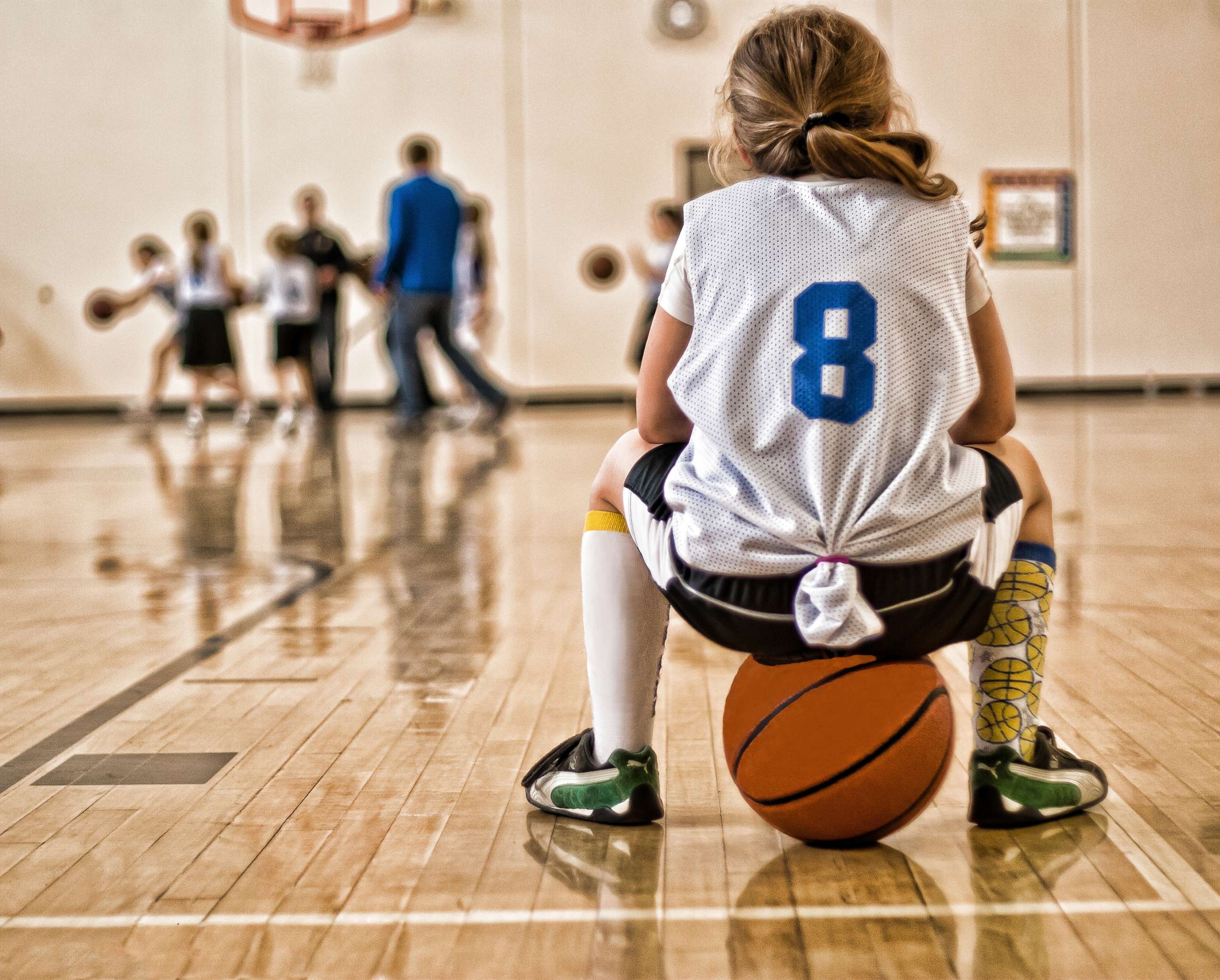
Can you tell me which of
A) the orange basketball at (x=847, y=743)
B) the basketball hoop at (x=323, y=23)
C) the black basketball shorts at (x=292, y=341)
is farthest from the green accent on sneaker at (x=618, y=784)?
the basketball hoop at (x=323, y=23)

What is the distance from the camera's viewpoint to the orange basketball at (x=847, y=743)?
5.42ft

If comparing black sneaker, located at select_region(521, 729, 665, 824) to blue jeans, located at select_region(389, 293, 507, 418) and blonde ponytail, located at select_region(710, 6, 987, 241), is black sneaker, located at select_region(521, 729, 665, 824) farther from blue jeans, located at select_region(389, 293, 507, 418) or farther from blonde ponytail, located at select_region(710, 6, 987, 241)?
blue jeans, located at select_region(389, 293, 507, 418)

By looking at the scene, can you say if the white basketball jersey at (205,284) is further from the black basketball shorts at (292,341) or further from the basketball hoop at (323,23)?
the basketball hoop at (323,23)

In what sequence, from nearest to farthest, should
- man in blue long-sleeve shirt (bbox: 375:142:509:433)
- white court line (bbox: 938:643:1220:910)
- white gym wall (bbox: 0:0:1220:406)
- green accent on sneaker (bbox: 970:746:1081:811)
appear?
white court line (bbox: 938:643:1220:910)
green accent on sneaker (bbox: 970:746:1081:811)
man in blue long-sleeve shirt (bbox: 375:142:509:433)
white gym wall (bbox: 0:0:1220:406)

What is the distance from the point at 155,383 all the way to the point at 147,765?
10.6m

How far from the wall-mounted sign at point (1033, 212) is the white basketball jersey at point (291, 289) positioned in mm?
6400

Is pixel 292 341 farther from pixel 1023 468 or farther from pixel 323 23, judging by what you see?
pixel 1023 468

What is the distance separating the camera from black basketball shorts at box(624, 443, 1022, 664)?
153cm

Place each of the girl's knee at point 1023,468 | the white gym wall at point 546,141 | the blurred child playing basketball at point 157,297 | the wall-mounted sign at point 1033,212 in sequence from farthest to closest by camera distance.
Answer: the wall-mounted sign at point 1033,212, the white gym wall at point 546,141, the blurred child playing basketball at point 157,297, the girl's knee at point 1023,468

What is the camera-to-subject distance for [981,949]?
4.78 feet

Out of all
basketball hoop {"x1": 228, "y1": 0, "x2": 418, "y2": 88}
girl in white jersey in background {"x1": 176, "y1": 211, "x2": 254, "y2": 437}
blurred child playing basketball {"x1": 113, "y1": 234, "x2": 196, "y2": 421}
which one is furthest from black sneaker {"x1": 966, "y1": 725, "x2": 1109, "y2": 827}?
basketball hoop {"x1": 228, "y1": 0, "x2": 418, "y2": 88}

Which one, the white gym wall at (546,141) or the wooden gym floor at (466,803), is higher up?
the white gym wall at (546,141)

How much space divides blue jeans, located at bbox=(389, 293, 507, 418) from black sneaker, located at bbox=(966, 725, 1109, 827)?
777 centimetres

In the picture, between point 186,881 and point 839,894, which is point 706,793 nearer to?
point 839,894
